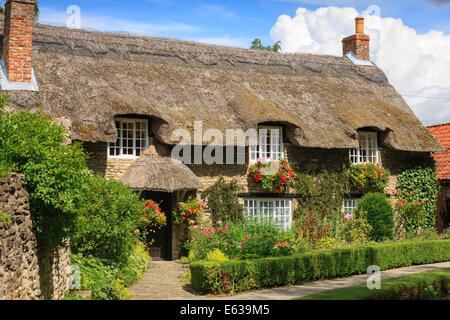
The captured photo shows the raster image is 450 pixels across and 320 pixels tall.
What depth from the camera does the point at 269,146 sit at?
56.0 ft

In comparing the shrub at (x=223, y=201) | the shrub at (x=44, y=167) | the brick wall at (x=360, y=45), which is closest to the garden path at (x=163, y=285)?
the shrub at (x=223, y=201)

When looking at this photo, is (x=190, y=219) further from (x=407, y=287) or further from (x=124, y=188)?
(x=407, y=287)

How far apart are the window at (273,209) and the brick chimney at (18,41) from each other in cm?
739

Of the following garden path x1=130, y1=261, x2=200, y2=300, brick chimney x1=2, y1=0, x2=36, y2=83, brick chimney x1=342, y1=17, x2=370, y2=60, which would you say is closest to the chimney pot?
brick chimney x1=342, y1=17, x2=370, y2=60

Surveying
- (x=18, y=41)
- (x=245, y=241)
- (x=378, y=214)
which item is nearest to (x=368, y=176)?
(x=378, y=214)

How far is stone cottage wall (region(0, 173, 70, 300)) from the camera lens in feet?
20.9

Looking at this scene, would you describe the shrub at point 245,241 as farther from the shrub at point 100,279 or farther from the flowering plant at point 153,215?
the shrub at point 100,279

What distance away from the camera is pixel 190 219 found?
49.3ft

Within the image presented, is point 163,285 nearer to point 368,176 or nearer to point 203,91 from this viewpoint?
point 203,91

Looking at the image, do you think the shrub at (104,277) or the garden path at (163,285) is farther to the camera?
the garden path at (163,285)

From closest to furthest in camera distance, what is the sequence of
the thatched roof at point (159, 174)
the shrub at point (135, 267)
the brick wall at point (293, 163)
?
1. the shrub at point (135, 267)
2. the thatched roof at point (159, 174)
3. the brick wall at point (293, 163)

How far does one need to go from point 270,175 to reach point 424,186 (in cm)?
675

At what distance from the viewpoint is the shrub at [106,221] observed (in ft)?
35.0

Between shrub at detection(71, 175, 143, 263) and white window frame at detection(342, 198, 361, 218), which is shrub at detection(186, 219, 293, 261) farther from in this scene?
white window frame at detection(342, 198, 361, 218)
